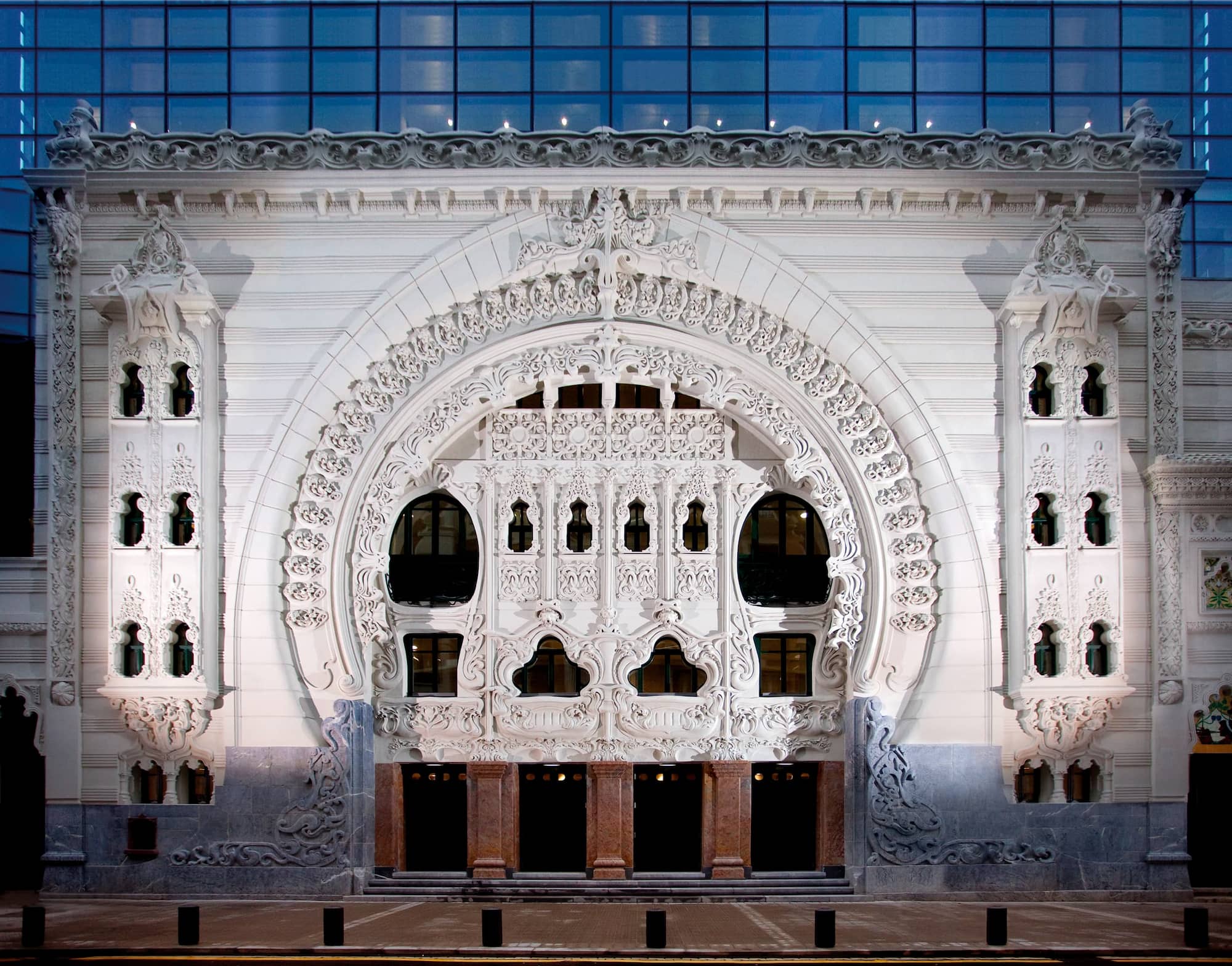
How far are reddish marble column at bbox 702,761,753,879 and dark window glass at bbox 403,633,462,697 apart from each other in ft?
17.4

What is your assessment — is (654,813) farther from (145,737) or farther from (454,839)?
(145,737)

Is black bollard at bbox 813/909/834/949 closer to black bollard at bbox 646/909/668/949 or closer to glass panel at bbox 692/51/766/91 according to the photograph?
black bollard at bbox 646/909/668/949

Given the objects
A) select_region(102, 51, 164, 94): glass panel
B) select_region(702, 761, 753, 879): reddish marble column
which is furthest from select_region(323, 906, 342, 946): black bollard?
select_region(102, 51, 164, 94): glass panel

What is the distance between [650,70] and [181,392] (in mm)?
12258

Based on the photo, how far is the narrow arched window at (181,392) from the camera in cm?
2405

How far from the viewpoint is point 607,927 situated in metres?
20.0

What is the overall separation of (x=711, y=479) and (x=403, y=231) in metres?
7.58

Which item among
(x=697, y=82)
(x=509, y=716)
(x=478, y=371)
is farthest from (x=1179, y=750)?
(x=697, y=82)

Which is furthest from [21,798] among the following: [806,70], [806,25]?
[806,25]

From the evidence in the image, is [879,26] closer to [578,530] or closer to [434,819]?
[578,530]

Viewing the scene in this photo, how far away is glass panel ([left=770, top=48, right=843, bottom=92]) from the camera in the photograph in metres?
27.6

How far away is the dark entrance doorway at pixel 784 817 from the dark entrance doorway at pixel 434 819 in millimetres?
5696

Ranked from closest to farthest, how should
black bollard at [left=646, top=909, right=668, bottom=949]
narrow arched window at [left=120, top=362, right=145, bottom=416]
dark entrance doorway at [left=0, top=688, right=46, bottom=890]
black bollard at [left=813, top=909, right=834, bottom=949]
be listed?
1. black bollard at [left=813, top=909, right=834, bottom=949]
2. black bollard at [left=646, top=909, right=668, bottom=949]
3. narrow arched window at [left=120, top=362, right=145, bottom=416]
4. dark entrance doorway at [left=0, top=688, right=46, bottom=890]

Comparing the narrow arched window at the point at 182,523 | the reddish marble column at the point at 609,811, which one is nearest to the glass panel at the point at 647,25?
the narrow arched window at the point at 182,523
